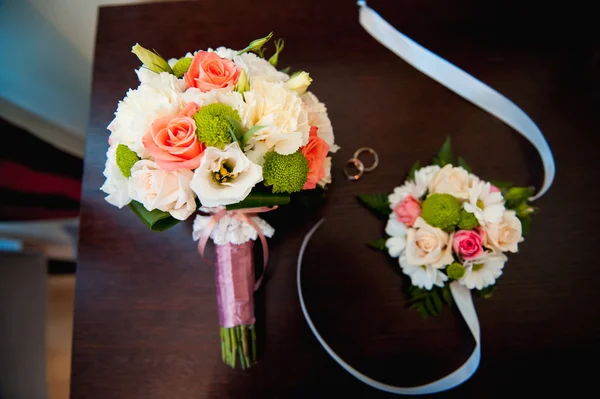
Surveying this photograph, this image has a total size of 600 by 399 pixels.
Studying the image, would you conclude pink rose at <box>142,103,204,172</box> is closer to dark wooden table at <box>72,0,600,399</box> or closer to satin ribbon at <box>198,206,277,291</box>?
satin ribbon at <box>198,206,277,291</box>

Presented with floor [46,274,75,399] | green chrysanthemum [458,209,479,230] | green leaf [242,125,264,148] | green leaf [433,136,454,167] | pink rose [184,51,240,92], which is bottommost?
floor [46,274,75,399]

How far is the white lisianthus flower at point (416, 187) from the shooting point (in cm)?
68

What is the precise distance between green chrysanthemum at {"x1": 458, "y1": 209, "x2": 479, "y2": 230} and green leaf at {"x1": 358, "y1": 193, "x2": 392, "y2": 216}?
0.15 metres

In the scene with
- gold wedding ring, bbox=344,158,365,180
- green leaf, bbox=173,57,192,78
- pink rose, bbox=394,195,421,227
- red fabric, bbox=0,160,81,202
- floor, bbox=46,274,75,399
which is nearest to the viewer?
green leaf, bbox=173,57,192,78

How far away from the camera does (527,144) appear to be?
79 centimetres

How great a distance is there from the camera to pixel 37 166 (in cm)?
103

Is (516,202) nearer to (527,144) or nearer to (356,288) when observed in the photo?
(527,144)

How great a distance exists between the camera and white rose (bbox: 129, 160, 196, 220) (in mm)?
462

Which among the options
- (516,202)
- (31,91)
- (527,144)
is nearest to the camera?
(516,202)

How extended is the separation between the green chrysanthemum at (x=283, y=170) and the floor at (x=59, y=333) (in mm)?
1162

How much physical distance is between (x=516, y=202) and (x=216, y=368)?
658mm

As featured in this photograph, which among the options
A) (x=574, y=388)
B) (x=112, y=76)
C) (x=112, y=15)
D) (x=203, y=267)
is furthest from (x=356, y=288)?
(x=112, y=15)

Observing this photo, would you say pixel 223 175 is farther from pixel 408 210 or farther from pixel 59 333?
pixel 59 333

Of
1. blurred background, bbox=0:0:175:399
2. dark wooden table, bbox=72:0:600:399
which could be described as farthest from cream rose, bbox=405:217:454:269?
blurred background, bbox=0:0:175:399
